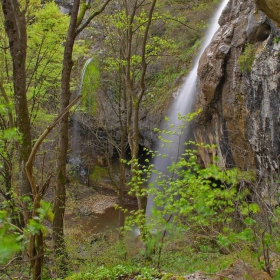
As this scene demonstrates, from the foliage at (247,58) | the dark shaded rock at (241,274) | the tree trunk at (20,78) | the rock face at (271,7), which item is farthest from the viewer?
the foliage at (247,58)

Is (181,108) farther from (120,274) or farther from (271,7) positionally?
(120,274)

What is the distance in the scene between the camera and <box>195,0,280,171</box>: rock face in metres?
6.88

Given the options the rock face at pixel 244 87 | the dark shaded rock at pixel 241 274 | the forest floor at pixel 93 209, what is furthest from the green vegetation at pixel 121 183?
the forest floor at pixel 93 209

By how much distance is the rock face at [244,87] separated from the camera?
688cm

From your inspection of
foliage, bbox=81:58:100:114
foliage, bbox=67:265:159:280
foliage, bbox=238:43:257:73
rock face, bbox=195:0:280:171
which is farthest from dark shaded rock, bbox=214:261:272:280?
foliage, bbox=81:58:100:114

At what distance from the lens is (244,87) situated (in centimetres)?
782

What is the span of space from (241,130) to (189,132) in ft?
11.5

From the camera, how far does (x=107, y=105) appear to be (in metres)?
15.3

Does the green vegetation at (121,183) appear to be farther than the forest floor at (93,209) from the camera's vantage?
No

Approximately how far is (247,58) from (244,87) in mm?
785

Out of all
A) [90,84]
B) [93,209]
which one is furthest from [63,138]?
[93,209]

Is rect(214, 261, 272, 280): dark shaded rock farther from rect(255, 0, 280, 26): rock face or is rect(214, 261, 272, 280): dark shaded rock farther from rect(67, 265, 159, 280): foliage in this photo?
rect(255, 0, 280, 26): rock face

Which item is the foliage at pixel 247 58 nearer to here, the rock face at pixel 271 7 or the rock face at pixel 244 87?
the rock face at pixel 244 87

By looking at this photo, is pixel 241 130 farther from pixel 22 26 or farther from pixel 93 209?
pixel 93 209
